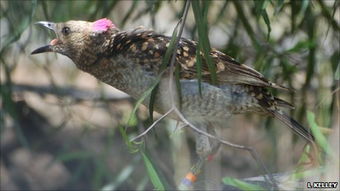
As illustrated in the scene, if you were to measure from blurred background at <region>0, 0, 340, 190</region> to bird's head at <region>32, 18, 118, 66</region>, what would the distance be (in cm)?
85

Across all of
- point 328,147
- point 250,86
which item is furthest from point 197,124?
point 328,147

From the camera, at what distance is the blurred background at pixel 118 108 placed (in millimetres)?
4906

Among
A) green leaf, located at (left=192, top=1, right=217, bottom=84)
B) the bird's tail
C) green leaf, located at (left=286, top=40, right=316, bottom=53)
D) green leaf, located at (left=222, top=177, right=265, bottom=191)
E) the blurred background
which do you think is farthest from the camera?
the blurred background

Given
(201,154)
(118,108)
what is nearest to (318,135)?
(201,154)

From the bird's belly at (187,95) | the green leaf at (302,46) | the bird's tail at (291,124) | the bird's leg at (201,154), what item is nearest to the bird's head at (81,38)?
the bird's belly at (187,95)

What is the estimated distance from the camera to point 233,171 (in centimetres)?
655

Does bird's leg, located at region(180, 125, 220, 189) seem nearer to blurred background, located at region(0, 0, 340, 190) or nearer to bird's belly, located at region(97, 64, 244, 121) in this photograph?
bird's belly, located at region(97, 64, 244, 121)

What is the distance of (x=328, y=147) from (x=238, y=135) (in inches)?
156

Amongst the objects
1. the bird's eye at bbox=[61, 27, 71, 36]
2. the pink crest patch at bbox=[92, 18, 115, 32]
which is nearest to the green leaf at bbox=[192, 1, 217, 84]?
the pink crest patch at bbox=[92, 18, 115, 32]

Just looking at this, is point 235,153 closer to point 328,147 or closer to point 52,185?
point 52,185

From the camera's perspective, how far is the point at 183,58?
145 inches

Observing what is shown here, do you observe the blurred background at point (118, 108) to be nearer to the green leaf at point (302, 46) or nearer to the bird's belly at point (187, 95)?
the green leaf at point (302, 46)

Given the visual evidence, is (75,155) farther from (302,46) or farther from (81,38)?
(81,38)

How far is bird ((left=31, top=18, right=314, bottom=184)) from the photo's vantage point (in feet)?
12.1
